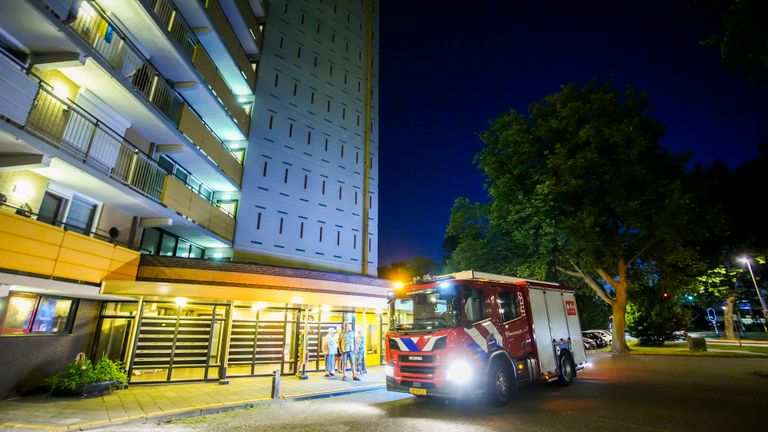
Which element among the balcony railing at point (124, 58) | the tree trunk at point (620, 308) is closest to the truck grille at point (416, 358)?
the balcony railing at point (124, 58)

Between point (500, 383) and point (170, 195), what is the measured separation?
42.4ft

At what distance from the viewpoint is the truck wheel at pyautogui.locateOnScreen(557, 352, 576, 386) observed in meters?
11.8

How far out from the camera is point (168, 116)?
14.1 m

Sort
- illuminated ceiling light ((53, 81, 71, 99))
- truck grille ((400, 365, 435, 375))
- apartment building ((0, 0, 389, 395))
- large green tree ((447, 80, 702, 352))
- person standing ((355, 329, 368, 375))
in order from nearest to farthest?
truck grille ((400, 365, 435, 375)) → apartment building ((0, 0, 389, 395)) → illuminated ceiling light ((53, 81, 71, 99)) → person standing ((355, 329, 368, 375)) → large green tree ((447, 80, 702, 352))

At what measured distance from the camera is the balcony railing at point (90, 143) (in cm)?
902

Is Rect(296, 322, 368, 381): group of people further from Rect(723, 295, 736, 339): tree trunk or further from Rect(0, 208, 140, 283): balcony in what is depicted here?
Rect(723, 295, 736, 339): tree trunk

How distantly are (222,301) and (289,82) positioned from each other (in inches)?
619

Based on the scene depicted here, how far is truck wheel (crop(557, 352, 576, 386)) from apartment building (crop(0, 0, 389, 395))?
8.64 m

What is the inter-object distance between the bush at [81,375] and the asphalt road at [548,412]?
371 cm

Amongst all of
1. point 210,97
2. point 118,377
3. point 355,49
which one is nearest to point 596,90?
point 355,49

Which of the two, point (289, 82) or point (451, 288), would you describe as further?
point (289, 82)

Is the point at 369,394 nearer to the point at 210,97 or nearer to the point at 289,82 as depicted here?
the point at 210,97

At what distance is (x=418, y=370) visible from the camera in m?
9.23

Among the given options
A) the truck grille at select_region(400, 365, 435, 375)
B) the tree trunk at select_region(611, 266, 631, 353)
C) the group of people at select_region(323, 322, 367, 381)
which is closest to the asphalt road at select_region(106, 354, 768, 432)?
the truck grille at select_region(400, 365, 435, 375)
